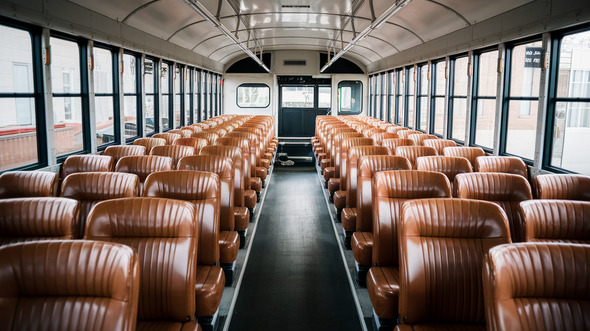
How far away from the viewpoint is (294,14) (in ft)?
32.9

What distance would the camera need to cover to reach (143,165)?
444 centimetres

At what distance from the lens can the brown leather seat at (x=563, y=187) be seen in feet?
11.9

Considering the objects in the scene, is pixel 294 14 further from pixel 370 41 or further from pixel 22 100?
pixel 22 100

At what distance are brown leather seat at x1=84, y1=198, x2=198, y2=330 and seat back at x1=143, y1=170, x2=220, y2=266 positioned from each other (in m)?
0.74

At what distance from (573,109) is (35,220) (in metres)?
5.17

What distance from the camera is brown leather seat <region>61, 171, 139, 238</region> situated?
11.1 ft

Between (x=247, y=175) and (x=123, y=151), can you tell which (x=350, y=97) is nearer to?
(x=247, y=175)

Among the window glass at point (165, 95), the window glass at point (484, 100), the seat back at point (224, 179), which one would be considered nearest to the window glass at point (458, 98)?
the window glass at point (484, 100)

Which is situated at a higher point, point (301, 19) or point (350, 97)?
point (301, 19)

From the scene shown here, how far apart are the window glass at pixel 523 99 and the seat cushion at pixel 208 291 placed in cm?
435

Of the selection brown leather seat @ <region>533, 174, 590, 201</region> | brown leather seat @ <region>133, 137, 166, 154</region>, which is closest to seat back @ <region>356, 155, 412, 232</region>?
brown leather seat @ <region>533, 174, 590, 201</region>

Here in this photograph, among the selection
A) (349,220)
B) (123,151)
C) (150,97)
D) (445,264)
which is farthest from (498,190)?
(150,97)

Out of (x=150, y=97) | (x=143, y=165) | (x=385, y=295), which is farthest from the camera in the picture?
(x=150, y=97)

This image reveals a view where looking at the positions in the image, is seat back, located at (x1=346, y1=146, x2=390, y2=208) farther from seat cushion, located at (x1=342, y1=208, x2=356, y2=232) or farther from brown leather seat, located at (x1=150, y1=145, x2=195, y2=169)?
brown leather seat, located at (x1=150, y1=145, x2=195, y2=169)
